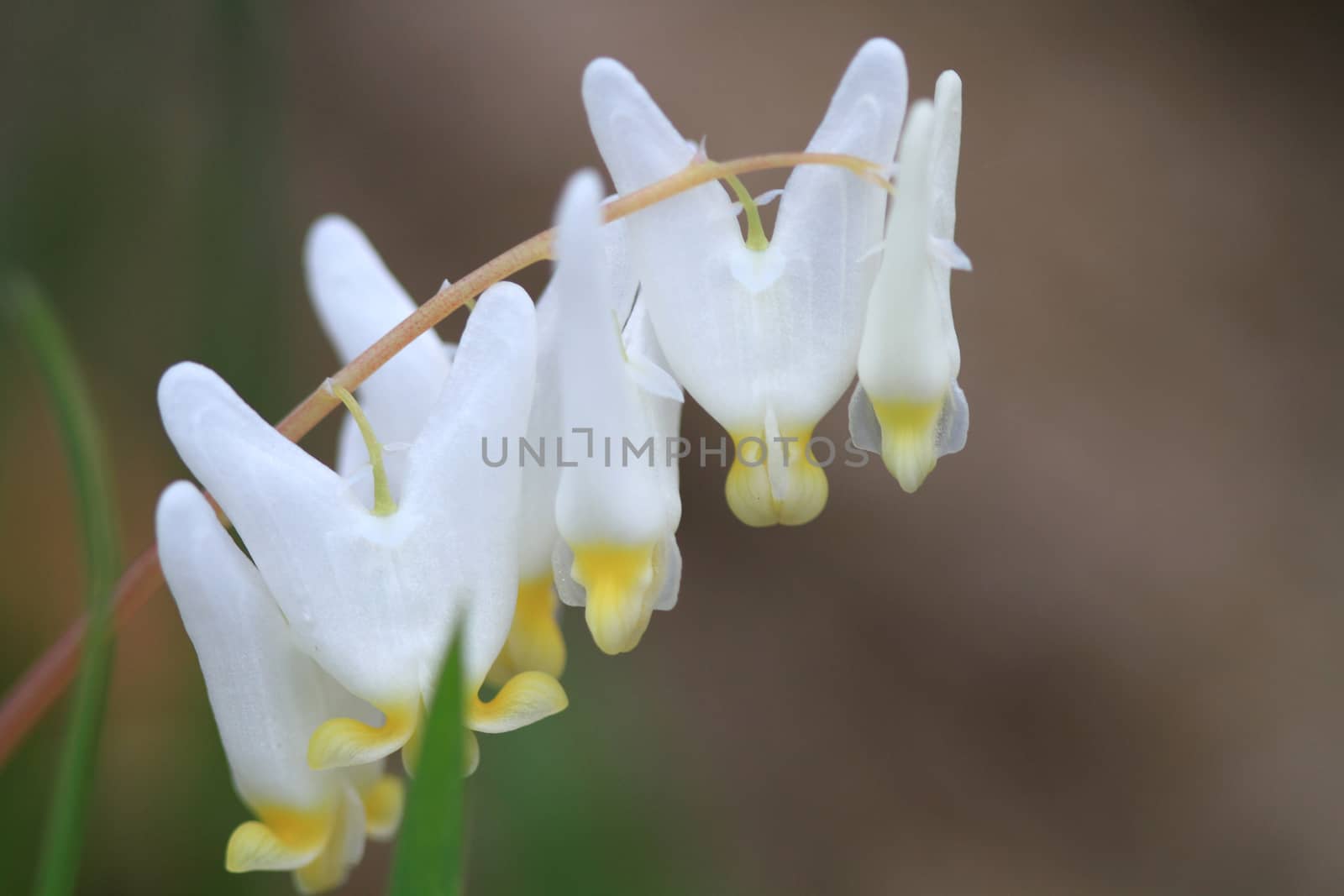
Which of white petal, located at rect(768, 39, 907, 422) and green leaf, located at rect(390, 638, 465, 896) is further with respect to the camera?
white petal, located at rect(768, 39, 907, 422)

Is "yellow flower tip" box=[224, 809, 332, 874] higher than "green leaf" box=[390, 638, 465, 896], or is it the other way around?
"green leaf" box=[390, 638, 465, 896]

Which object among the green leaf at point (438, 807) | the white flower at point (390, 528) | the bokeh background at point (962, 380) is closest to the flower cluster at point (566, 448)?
the white flower at point (390, 528)

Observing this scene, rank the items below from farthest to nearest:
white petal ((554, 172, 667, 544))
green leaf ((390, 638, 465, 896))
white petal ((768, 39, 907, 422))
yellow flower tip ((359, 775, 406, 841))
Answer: yellow flower tip ((359, 775, 406, 841)) < white petal ((768, 39, 907, 422)) < white petal ((554, 172, 667, 544)) < green leaf ((390, 638, 465, 896))

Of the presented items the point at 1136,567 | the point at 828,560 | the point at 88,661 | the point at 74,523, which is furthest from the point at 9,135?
the point at 1136,567

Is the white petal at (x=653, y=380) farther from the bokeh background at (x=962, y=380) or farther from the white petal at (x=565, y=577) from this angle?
the bokeh background at (x=962, y=380)

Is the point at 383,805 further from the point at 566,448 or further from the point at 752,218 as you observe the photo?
the point at 752,218

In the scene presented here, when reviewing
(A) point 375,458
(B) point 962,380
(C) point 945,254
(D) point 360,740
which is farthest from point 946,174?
(B) point 962,380

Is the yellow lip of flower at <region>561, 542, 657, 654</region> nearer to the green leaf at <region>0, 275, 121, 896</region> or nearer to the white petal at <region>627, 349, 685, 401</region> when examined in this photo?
the white petal at <region>627, 349, 685, 401</region>

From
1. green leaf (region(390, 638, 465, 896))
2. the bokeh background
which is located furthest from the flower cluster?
the bokeh background

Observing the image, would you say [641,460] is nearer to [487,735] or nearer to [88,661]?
[88,661]
